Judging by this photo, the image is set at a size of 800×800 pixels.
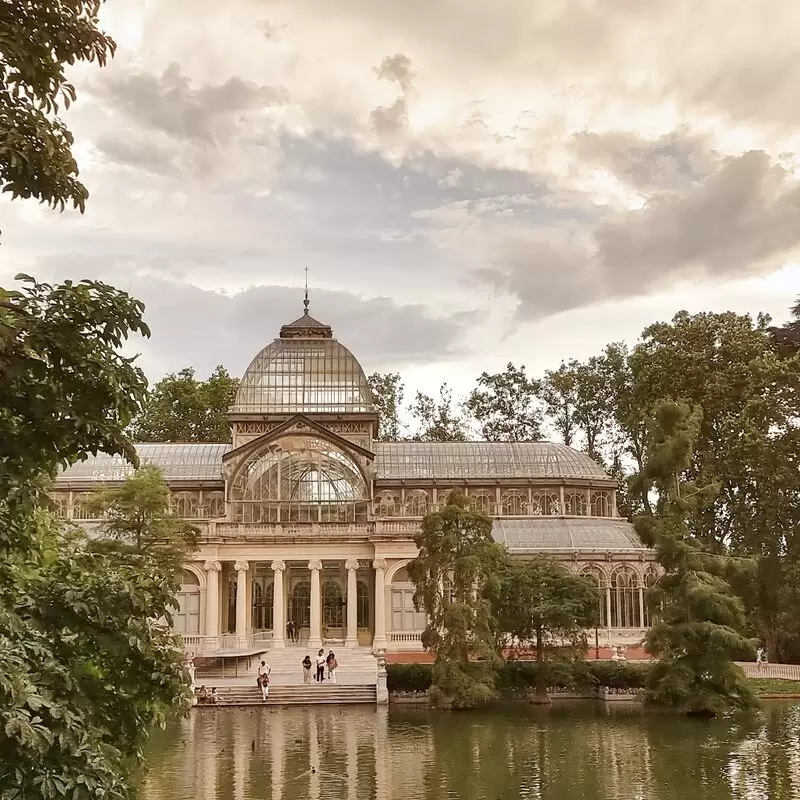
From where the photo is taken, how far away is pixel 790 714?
32188 mm

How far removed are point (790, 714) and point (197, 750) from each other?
63.2 ft

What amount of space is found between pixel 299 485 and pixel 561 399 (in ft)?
87.9

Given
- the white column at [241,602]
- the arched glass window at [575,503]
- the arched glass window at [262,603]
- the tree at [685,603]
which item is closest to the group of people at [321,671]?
the white column at [241,602]

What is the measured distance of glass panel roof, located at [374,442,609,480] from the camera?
186 ft

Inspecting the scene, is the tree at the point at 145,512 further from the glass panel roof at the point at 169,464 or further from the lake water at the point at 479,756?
the glass panel roof at the point at 169,464

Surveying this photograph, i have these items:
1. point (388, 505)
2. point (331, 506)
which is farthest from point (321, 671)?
point (388, 505)

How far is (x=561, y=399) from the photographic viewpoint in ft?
241

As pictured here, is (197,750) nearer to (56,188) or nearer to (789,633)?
(56,188)

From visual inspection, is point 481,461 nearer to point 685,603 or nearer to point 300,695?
point 300,695

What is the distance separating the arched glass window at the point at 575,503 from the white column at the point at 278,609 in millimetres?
16795

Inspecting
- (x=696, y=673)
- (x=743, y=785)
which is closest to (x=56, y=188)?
(x=743, y=785)

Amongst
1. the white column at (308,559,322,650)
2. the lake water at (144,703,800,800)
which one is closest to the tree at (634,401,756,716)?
the lake water at (144,703,800,800)

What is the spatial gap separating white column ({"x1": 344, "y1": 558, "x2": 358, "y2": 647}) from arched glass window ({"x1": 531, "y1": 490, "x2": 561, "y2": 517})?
11.7 m

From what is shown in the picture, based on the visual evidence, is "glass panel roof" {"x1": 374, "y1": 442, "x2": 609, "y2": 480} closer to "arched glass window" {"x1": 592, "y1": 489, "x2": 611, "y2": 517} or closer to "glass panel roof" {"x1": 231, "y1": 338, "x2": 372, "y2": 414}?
"arched glass window" {"x1": 592, "y1": 489, "x2": 611, "y2": 517}
